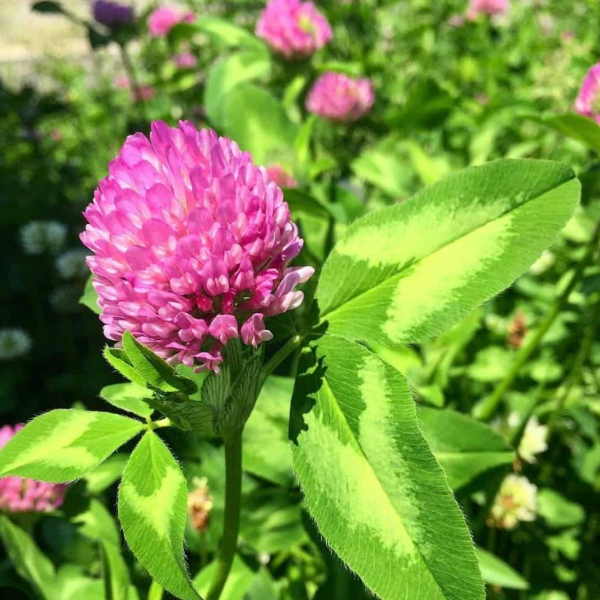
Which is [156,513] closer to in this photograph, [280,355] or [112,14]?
[280,355]

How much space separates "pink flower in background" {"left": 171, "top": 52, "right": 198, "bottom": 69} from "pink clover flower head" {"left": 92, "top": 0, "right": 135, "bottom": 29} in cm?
31

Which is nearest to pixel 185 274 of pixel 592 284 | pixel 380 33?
pixel 592 284

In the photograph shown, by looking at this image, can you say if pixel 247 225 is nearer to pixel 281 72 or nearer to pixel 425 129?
pixel 425 129

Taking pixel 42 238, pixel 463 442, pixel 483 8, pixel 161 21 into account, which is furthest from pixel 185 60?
pixel 463 442

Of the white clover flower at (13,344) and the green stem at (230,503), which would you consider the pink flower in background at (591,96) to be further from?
the white clover flower at (13,344)

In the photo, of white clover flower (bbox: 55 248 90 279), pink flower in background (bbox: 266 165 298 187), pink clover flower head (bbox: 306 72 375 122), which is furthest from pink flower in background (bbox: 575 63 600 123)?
white clover flower (bbox: 55 248 90 279)

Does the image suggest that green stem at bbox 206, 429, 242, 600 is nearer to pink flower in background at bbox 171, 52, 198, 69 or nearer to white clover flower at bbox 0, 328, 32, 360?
white clover flower at bbox 0, 328, 32, 360

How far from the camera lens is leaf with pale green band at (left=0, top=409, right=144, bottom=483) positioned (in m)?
0.60

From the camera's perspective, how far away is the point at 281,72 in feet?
6.53

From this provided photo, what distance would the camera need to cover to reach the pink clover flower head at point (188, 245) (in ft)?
1.85

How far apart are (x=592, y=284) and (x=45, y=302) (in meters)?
1.78

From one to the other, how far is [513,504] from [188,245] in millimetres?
943

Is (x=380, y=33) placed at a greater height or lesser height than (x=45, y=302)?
greater

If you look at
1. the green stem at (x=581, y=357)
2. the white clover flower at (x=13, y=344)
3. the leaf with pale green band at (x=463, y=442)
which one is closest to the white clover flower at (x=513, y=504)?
the green stem at (x=581, y=357)
